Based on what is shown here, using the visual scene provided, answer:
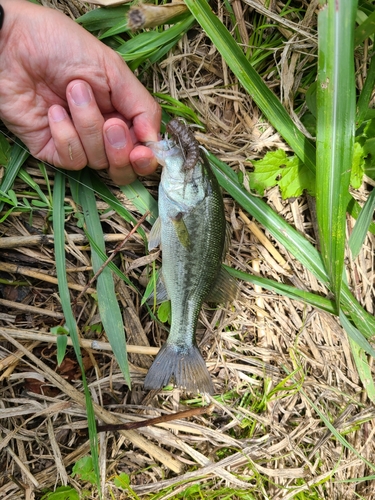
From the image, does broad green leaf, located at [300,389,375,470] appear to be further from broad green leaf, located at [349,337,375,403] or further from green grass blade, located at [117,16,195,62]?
green grass blade, located at [117,16,195,62]

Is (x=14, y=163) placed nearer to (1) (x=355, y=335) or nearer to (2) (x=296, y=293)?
(2) (x=296, y=293)

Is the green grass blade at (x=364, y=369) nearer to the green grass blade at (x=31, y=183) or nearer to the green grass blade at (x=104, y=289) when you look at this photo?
the green grass blade at (x=104, y=289)

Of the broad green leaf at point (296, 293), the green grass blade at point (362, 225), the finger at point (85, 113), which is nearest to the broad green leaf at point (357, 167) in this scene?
the green grass blade at point (362, 225)

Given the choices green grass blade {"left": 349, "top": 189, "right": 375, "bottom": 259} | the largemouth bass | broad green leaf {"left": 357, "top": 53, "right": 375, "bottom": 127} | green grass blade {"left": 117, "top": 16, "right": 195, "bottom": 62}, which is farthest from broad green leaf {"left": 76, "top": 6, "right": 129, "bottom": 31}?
green grass blade {"left": 349, "top": 189, "right": 375, "bottom": 259}

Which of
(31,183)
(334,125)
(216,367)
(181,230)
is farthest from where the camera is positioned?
(216,367)

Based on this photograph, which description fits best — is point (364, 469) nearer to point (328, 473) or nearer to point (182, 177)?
point (328, 473)

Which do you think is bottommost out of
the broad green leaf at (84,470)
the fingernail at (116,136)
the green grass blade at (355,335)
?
the broad green leaf at (84,470)

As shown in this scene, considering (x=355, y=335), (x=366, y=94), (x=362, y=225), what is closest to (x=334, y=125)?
(x=366, y=94)
